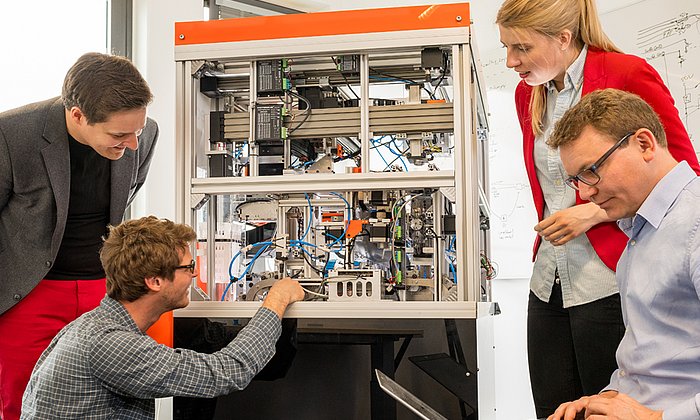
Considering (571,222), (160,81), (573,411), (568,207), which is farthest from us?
(160,81)

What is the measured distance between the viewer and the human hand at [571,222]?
5.11 feet

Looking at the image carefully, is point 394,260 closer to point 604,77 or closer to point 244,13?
point 604,77

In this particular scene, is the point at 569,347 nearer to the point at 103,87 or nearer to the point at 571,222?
the point at 571,222

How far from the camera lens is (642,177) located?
1.21 metres

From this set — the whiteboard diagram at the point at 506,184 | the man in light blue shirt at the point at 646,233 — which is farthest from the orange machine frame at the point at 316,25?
the whiteboard diagram at the point at 506,184

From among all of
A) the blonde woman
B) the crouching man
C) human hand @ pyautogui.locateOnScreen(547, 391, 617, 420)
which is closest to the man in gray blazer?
the crouching man

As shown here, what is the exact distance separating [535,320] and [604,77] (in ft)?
2.00

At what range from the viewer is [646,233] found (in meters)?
1.25

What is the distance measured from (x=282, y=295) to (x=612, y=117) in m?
0.99

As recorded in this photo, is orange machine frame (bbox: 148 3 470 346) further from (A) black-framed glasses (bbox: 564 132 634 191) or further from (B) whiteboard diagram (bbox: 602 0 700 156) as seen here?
(B) whiteboard diagram (bbox: 602 0 700 156)

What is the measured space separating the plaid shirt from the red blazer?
892mm

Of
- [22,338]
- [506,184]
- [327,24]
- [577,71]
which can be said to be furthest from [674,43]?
[22,338]

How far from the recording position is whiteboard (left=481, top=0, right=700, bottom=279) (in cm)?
284

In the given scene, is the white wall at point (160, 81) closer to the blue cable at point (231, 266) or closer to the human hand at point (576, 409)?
the blue cable at point (231, 266)
